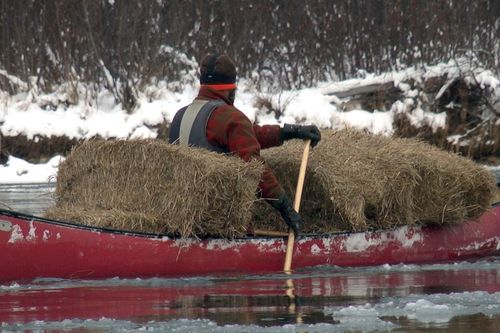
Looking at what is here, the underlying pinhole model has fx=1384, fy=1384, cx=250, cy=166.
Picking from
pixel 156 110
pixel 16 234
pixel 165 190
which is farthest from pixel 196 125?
pixel 156 110

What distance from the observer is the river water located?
8.02m

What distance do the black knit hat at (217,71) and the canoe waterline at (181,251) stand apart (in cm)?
132

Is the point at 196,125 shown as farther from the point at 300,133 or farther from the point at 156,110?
the point at 156,110

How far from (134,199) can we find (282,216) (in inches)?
49.2

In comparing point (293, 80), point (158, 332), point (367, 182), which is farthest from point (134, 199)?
point (293, 80)

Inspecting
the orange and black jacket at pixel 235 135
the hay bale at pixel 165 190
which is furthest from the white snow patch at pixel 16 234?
the orange and black jacket at pixel 235 135

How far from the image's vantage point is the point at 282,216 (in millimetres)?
11281

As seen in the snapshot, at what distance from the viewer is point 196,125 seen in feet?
36.2

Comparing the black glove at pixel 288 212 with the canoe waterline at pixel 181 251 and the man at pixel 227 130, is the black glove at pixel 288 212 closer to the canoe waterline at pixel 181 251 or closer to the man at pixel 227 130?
the man at pixel 227 130

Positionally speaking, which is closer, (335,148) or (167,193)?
(167,193)

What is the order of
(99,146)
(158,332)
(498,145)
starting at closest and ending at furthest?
(158,332)
(99,146)
(498,145)

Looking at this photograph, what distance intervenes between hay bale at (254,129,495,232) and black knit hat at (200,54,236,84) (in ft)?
3.48

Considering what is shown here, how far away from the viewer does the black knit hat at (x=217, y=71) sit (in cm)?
1122

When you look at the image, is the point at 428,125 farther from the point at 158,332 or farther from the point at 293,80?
the point at 158,332
